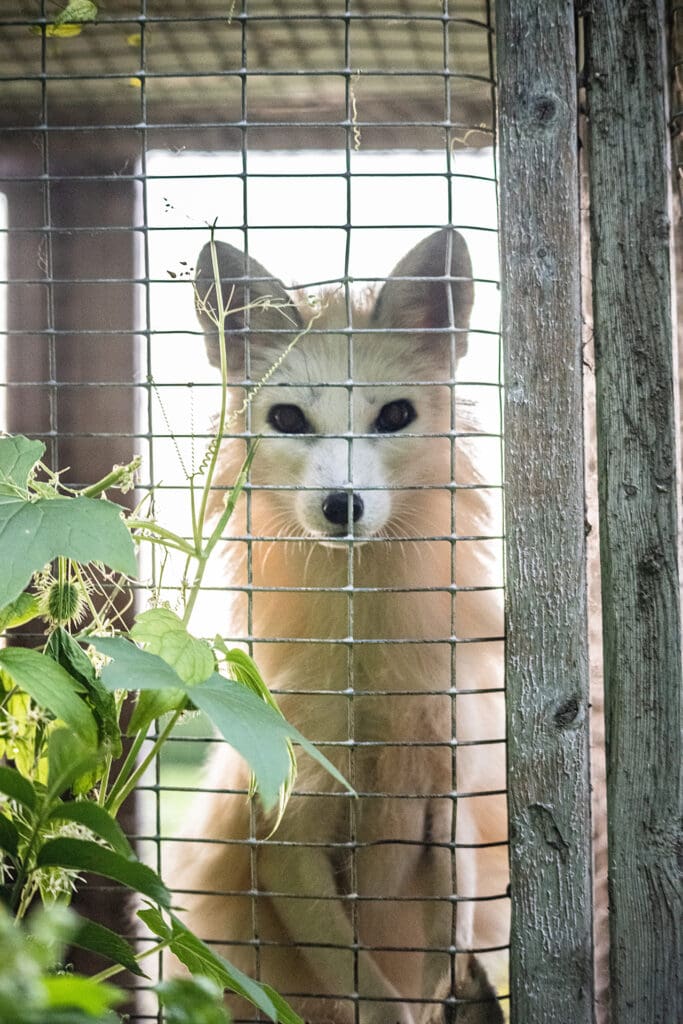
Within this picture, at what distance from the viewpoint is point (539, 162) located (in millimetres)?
1588

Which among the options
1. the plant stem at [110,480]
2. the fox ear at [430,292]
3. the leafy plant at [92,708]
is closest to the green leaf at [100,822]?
the leafy plant at [92,708]

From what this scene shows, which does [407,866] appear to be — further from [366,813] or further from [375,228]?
[375,228]

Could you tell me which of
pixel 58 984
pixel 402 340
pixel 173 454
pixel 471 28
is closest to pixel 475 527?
pixel 402 340

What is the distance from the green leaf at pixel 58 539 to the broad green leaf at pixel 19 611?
0.54 ft

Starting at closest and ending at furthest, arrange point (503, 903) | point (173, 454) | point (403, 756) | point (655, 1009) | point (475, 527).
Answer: point (655, 1009)
point (173, 454)
point (403, 756)
point (475, 527)
point (503, 903)

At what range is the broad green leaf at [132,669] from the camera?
89 cm

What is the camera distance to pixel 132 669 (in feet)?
3.03

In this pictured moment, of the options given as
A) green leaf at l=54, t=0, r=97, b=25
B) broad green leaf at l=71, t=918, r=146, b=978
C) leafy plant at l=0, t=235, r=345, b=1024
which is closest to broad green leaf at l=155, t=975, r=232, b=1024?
leafy plant at l=0, t=235, r=345, b=1024

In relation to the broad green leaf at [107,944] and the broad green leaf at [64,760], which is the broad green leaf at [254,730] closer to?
the broad green leaf at [64,760]

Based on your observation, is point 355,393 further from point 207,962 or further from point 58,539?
point 207,962

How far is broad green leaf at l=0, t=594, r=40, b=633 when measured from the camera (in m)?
1.21

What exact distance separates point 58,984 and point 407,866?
170 centimetres

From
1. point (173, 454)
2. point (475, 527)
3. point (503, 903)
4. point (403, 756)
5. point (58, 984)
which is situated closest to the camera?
point (58, 984)

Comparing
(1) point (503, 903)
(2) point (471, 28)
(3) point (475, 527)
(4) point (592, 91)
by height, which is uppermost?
(2) point (471, 28)
